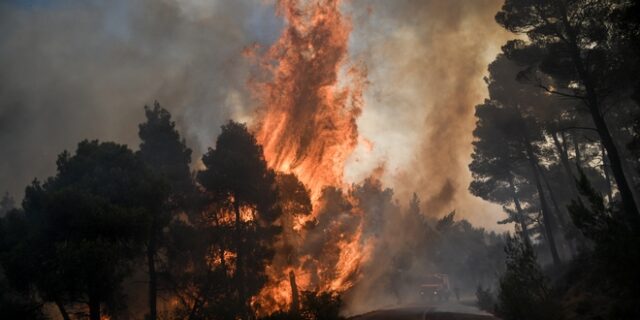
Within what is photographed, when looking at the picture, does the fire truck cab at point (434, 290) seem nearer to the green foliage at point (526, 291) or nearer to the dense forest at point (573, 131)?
the dense forest at point (573, 131)

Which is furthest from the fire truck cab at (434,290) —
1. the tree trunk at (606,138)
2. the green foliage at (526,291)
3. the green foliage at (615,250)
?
the green foliage at (615,250)

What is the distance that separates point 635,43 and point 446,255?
123m

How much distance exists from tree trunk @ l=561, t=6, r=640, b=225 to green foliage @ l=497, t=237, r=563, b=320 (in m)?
5.11

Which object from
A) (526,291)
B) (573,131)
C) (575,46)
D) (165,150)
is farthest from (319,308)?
(573,131)

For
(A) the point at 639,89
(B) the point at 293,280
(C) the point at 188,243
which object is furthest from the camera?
(B) the point at 293,280

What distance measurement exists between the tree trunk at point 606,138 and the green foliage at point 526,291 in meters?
5.11

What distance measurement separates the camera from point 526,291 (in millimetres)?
22812

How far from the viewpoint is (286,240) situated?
36688mm

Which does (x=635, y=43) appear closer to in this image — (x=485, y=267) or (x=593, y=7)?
(x=593, y=7)

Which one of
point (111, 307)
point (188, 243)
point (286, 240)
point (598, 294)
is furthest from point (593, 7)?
point (111, 307)

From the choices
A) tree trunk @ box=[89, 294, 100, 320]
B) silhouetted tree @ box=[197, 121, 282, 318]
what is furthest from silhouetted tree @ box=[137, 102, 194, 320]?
tree trunk @ box=[89, 294, 100, 320]

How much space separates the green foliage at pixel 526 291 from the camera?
2167cm

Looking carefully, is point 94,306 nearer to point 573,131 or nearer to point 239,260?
point 239,260

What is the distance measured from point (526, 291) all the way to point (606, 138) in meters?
9.24
